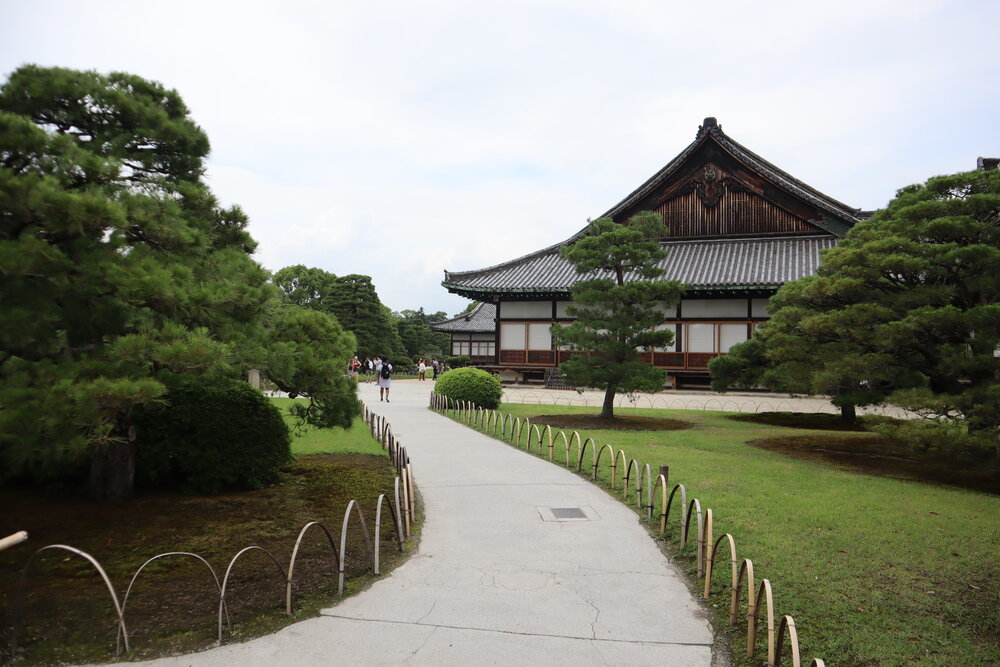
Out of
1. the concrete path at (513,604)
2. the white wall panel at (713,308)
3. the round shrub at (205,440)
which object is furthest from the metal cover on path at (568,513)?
the white wall panel at (713,308)

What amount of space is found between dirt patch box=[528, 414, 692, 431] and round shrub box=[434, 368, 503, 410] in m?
1.53

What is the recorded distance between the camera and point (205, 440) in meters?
7.34

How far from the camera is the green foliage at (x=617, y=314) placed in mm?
15234

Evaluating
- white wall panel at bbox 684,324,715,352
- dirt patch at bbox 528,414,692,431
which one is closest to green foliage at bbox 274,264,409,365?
white wall panel at bbox 684,324,715,352

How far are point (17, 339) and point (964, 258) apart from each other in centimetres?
1149

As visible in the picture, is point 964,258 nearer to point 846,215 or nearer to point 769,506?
point 769,506

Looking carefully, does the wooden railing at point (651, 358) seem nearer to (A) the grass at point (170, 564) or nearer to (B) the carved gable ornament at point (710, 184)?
(B) the carved gable ornament at point (710, 184)

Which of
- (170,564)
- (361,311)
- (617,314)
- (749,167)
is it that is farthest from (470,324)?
(170,564)

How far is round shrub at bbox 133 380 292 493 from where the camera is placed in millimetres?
7234

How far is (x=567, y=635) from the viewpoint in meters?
4.11

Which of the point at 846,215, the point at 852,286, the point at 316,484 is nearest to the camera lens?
the point at 316,484

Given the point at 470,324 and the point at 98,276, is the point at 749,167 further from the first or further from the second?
the point at 98,276

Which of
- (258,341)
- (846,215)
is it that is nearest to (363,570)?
(258,341)

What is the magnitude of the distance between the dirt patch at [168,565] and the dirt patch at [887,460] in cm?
812
